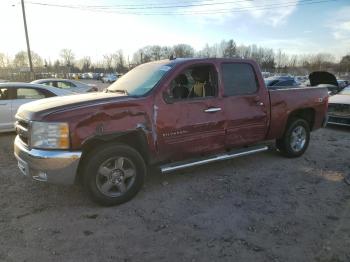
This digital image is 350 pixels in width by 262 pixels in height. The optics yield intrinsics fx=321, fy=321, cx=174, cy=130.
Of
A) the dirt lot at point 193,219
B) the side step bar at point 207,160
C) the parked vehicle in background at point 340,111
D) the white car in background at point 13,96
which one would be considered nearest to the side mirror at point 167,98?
the side step bar at point 207,160

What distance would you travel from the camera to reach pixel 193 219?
404 cm

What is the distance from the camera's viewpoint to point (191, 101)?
16.0 ft

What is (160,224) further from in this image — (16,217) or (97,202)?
(16,217)

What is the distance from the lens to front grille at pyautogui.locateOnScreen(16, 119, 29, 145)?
166 inches

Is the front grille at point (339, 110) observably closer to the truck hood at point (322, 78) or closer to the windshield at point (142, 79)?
the truck hood at point (322, 78)

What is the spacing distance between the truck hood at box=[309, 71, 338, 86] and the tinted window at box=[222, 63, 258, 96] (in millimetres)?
7767

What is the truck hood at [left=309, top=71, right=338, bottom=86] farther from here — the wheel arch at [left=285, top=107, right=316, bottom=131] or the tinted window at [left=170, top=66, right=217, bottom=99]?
the tinted window at [left=170, top=66, right=217, bottom=99]

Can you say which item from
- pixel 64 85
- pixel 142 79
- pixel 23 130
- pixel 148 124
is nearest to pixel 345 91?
pixel 142 79

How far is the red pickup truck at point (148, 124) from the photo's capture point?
4.02 metres

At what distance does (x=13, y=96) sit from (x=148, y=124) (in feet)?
18.9

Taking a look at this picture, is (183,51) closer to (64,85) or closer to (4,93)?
(64,85)

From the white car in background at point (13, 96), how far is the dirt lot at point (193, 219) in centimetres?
296

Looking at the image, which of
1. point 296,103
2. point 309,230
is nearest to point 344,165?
point 296,103

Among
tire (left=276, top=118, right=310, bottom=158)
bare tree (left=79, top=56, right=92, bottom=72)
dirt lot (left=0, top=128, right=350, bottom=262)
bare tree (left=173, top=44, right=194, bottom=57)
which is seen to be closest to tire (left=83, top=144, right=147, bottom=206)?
dirt lot (left=0, top=128, right=350, bottom=262)
